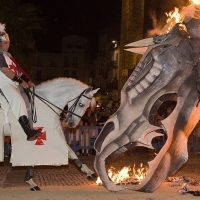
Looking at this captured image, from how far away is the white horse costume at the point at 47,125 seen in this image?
816 centimetres

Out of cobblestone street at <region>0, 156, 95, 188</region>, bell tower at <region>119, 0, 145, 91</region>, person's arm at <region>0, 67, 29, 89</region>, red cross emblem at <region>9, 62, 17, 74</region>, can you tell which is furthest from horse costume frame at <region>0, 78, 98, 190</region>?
bell tower at <region>119, 0, 145, 91</region>

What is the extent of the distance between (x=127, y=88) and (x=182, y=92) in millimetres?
903

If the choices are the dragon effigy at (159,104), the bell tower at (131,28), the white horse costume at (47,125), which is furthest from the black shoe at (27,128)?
the bell tower at (131,28)

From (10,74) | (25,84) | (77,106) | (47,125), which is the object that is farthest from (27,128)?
(77,106)

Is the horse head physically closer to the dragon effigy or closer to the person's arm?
the person's arm

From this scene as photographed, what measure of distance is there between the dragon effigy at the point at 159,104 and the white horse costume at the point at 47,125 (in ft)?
3.81

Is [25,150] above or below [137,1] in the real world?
below

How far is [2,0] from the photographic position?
1950cm

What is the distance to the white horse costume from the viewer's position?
321 inches

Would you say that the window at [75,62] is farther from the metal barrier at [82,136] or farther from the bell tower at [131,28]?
the metal barrier at [82,136]

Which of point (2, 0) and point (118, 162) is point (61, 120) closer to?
point (118, 162)

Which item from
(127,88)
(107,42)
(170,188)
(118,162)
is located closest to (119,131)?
(127,88)

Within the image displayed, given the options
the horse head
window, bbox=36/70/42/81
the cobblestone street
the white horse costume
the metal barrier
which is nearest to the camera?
the white horse costume

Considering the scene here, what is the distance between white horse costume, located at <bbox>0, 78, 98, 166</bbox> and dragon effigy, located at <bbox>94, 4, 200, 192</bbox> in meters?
1.16
